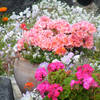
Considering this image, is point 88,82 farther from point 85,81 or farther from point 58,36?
point 58,36

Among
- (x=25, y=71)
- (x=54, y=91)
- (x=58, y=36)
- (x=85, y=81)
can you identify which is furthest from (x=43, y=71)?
(x=58, y=36)

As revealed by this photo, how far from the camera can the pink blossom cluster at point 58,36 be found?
3.73 metres

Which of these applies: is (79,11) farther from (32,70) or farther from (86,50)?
(32,70)

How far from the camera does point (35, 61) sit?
3666mm

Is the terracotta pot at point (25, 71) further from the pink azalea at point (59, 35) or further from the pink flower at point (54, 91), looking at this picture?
the pink flower at point (54, 91)

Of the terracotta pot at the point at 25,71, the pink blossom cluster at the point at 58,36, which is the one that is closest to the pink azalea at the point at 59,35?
the pink blossom cluster at the point at 58,36

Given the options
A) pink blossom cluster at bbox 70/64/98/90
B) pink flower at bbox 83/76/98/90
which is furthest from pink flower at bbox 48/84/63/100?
pink flower at bbox 83/76/98/90

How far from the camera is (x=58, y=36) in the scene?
3.77 meters

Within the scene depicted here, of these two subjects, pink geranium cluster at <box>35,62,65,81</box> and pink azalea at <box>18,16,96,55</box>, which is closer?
pink geranium cluster at <box>35,62,65,81</box>

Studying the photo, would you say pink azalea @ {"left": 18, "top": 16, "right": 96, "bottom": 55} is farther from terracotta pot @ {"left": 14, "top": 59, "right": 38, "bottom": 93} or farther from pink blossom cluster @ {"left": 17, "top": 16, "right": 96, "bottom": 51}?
terracotta pot @ {"left": 14, "top": 59, "right": 38, "bottom": 93}

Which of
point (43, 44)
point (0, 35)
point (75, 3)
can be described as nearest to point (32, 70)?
point (43, 44)

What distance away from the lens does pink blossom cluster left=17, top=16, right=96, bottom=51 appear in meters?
3.73

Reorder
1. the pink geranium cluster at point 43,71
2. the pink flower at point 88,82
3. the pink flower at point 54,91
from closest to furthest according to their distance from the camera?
the pink flower at point 88,82 < the pink flower at point 54,91 < the pink geranium cluster at point 43,71

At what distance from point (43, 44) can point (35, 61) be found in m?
0.25
